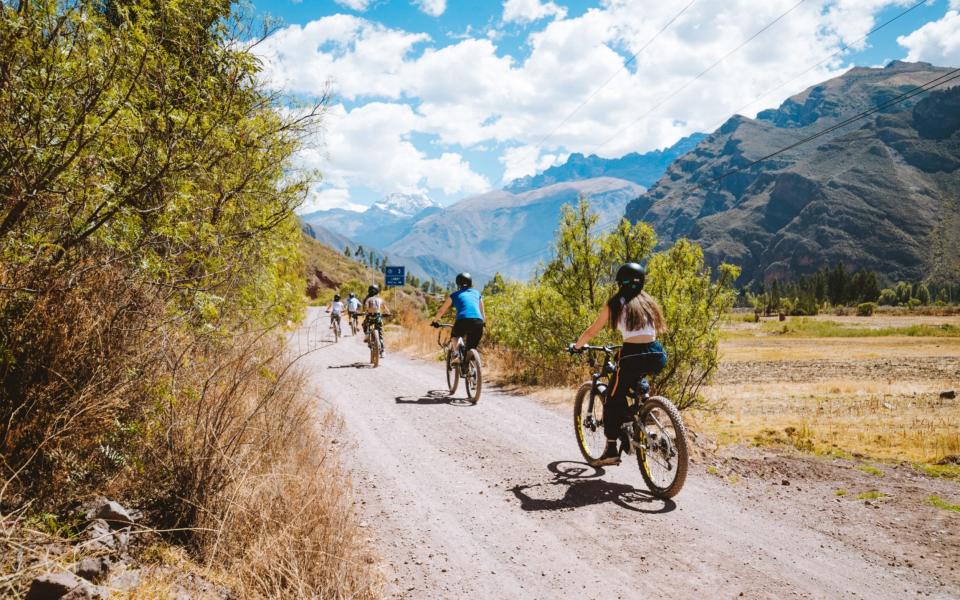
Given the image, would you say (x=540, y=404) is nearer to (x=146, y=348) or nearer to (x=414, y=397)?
(x=414, y=397)

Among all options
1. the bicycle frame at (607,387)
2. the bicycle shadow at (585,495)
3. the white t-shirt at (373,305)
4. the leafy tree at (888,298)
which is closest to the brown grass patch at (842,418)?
the bicycle frame at (607,387)

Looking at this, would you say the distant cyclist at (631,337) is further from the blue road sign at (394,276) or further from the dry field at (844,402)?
the blue road sign at (394,276)

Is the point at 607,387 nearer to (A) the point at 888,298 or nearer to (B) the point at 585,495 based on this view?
(B) the point at 585,495

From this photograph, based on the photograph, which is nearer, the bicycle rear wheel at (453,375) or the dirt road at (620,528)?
the dirt road at (620,528)

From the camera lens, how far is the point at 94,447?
137 inches

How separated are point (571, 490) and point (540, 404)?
4.45m

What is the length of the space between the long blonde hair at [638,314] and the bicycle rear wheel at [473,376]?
4.50 meters

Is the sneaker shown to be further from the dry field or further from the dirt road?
the dry field

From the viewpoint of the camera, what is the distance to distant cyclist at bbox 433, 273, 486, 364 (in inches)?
404

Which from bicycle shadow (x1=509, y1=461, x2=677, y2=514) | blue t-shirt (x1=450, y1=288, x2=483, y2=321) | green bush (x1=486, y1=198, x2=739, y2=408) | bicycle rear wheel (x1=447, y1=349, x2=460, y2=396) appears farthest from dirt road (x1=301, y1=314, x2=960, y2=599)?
blue t-shirt (x1=450, y1=288, x2=483, y2=321)

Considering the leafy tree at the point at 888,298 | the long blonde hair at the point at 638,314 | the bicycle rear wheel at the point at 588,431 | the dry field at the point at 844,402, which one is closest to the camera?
the long blonde hair at the point at 638,314

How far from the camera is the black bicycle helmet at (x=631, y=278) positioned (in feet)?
18.0

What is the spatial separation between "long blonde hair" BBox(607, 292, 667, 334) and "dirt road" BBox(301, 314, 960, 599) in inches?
69.8

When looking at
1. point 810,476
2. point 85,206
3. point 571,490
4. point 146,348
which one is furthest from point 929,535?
point 85,206
